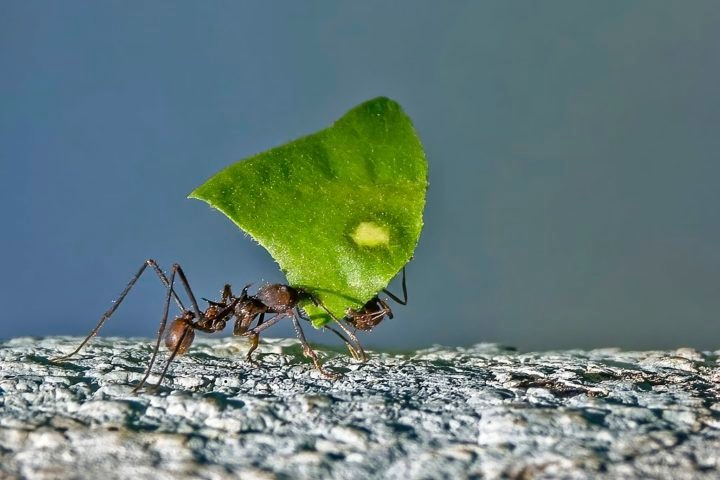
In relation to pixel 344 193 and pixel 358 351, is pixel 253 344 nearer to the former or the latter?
pixel 358 351

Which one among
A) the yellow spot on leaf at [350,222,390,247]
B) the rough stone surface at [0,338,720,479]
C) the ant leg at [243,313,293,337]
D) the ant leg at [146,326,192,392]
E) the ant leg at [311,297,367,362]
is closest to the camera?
the rough stone surface at [0,338,720,479]

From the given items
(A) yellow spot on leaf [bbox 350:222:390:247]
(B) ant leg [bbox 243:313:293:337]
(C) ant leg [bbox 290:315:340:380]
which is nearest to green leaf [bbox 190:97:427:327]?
(A) yellow spot on leaf [bbox 350:222:390:247]

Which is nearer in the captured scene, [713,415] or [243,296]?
[713,415]

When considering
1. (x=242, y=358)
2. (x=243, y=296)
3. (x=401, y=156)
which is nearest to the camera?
(x=401, y=156)

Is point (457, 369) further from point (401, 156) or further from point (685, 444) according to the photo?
point (685, 444)

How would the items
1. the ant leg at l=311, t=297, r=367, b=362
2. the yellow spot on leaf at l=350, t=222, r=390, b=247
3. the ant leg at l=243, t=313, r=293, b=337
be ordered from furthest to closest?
the ant leg at l=243, t=313, r=293, b=337 < the ant leg at l=311, t=297, r=367, b=362 < the yellow spot on leaf at l=350, t=222, r=390, b=247

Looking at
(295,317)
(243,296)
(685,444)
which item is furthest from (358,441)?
(243,296)

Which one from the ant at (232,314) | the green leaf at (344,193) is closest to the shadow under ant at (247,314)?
the ant at (232,314)

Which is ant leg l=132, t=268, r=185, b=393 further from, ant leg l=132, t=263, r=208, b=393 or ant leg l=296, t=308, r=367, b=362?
ant leg l=296, t=308, r=367, b=362
